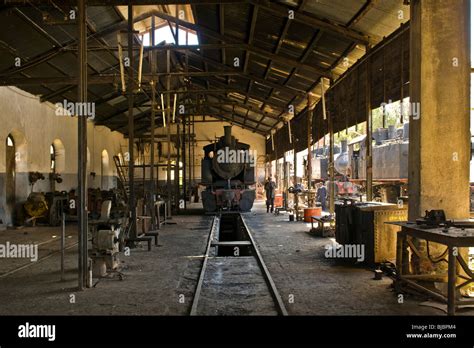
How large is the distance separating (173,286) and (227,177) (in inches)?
505

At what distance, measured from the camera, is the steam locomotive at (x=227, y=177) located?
18641 mm

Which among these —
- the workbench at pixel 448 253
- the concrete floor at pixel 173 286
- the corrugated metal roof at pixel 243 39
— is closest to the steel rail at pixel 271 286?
the concrete floor at pixel 173 286

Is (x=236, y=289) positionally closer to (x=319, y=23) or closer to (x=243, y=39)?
(x=319, y=23)

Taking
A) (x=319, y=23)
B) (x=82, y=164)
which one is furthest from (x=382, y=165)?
(x=82, y=164)

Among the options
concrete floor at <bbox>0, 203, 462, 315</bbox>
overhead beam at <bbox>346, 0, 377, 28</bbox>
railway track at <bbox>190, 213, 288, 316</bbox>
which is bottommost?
railway track at <bbox>190, 213, 288, 316</bbox>

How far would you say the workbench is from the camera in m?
4.59

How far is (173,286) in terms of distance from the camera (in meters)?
6.38

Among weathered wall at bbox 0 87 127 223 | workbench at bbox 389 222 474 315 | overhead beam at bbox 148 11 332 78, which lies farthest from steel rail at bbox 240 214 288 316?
weathered wall at bbox 0 87 127 223

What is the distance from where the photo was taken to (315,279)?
6.70 metres

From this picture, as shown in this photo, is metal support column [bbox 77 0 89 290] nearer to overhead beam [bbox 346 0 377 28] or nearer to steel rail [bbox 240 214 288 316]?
steel rail [bbox 240 214 288 316]

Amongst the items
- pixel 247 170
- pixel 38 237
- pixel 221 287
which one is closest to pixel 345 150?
pixel 247 170

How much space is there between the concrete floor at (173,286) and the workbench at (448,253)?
26 cm

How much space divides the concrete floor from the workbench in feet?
0.86
